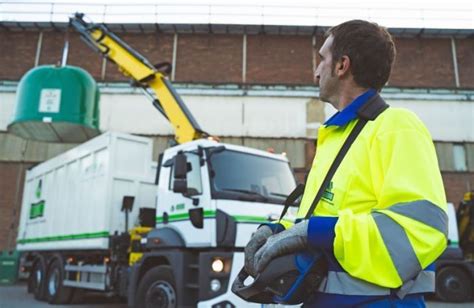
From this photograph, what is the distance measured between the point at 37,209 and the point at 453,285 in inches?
394

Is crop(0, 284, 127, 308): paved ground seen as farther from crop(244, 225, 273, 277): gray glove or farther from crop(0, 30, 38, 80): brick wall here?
crop(0, 30, 38, 80): brick wall

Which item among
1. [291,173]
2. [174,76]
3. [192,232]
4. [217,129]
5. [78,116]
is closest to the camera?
[192,232]

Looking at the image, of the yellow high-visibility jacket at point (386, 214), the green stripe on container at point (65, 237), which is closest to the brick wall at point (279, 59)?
→ the green stripe on container at point (65, 237)

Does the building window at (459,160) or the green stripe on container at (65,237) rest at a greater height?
the building window at (459,160)

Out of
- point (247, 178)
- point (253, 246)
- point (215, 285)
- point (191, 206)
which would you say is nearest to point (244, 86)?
point (247, 178)

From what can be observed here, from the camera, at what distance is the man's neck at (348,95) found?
161cm

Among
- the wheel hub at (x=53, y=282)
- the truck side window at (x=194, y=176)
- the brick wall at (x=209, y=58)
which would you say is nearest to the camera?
the truck side window at (x=194, y=176)

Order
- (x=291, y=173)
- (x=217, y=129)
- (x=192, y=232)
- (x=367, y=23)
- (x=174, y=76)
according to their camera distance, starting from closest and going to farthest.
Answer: (x=367, y=23), (x=192, y=232), (x=291, y=173), (x=217, y=129), (x=174, y=76)

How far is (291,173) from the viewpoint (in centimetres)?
642

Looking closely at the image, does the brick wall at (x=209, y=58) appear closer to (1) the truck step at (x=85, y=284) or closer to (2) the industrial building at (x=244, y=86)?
(2) the industrial building at (x=244, y=86)

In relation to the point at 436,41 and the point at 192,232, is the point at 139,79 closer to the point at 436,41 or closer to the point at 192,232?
the point at 192,232

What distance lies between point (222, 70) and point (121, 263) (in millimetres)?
13687

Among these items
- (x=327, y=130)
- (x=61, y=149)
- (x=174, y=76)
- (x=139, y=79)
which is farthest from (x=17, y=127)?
(x=174, y=76)

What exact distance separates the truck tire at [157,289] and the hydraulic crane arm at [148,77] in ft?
7.86
